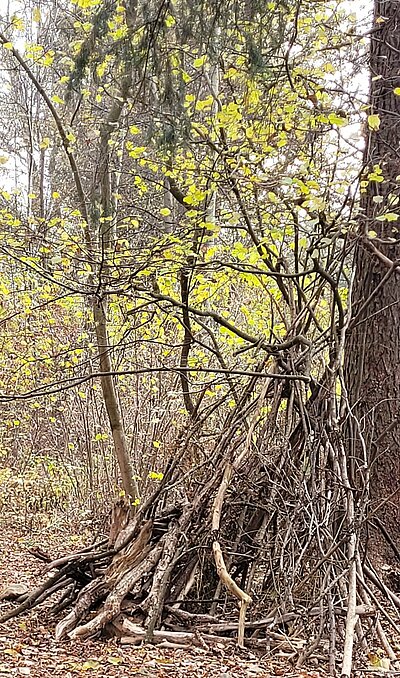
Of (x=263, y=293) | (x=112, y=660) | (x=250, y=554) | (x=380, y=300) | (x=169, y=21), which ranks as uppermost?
(x=169, y=21)

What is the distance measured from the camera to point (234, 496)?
14.2 feet

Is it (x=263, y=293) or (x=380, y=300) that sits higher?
(x=263, y=293)

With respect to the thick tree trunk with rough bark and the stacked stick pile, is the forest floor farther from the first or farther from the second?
the thick tree trunk with rough bark

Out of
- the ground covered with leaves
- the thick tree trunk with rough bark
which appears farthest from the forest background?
the ground covered with leaves

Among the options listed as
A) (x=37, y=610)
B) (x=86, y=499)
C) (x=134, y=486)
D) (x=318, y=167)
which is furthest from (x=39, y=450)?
(x=318, y=167)

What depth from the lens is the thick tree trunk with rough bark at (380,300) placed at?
4.57 m

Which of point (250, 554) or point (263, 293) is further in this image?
point (263, 293)

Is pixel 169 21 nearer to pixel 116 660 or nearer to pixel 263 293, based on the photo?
pixel 263 293

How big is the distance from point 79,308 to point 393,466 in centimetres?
477

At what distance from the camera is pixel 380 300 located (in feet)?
15.8

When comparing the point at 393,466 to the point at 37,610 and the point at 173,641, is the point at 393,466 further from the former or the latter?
the point at 37,610

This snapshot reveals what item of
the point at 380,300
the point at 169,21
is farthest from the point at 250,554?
the point at 169,21

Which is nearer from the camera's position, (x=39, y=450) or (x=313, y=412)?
(x=313, y=412)

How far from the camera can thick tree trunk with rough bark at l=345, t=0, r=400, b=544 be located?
180 inches
